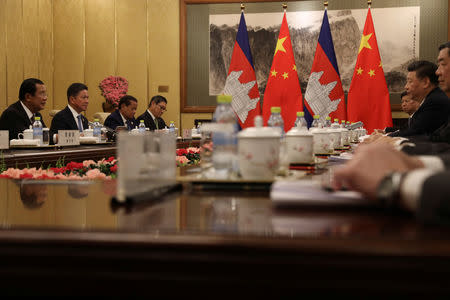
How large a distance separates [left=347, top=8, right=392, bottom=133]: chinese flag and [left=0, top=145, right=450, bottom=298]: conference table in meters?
6.22

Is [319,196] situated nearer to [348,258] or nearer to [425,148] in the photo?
[348,258]

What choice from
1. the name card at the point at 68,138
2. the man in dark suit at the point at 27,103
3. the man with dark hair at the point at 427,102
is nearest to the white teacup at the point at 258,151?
the name card at the point at 68,138

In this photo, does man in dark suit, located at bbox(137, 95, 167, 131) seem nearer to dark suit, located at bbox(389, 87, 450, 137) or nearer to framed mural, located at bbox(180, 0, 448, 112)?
framed mural, located at bbox(180, 0, 448, 112)

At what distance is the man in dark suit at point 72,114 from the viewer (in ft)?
17.7

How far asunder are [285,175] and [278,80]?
466 centimetres

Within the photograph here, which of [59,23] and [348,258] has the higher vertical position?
[59,23]

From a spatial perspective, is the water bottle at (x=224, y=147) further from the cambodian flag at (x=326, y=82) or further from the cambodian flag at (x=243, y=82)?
the cambodian flag at (x=326, y=82)

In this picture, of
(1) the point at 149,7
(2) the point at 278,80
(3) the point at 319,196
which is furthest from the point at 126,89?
(3) the point at 319,196

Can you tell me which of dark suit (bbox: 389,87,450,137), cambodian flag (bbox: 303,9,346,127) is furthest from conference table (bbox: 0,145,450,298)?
cambodian flag (bbox: 303,9,346,127)

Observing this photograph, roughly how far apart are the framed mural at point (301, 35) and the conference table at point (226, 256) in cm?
849

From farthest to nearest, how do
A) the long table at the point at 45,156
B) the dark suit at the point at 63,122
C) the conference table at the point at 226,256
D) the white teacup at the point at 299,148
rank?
1. the dark suit at the point at 63,122
2. the long table at the point at 45,156
3. the white teacup at the point at 299,148
4. the conference table at the point at 226,256

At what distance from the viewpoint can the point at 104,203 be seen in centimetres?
90

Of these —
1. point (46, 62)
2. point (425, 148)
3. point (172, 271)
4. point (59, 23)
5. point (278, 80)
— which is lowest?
point (172, 271)

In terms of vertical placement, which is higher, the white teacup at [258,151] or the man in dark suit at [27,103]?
the man in dark suit at [27,103]
